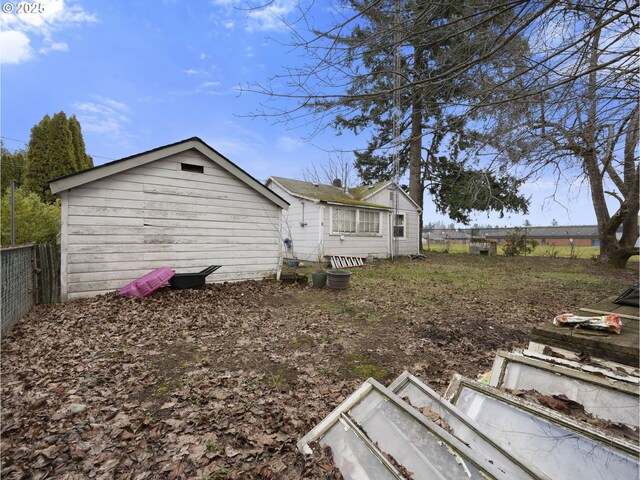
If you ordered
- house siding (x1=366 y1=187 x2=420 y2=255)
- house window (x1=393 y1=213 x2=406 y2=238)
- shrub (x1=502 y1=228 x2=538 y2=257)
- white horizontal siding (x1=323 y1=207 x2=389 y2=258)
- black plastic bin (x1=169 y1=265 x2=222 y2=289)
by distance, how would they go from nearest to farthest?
black plastic bin (x1=169 y1=265 x2=222 y2=289) < white horizontal siding (x1=323 y1=207 x2=389 y2=258) < house window (x1=393 y1=213 x2=406 y2=238) < house siding (x1=366 y1=187 x2=420 y2=255) < shrub (x1=502 y1=228 x2=538 y2=257)

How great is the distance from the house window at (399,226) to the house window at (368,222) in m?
1.39

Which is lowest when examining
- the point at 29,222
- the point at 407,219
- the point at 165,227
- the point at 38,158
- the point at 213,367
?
the point at 213,367

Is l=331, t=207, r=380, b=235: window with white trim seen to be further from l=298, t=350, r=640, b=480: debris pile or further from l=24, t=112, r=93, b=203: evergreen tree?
l=24, t=112, r=93, b=203: evergreen tree

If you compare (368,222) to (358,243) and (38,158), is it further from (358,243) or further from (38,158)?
(38,158)

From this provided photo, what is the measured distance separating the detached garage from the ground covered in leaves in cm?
89

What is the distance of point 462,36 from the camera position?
2.66m

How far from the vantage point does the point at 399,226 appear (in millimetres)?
16203

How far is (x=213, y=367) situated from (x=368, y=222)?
11.7 m

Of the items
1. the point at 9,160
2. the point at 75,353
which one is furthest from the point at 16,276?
the point at 9,160

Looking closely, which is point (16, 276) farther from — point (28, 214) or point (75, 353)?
point (28, 214)

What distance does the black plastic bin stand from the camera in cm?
655

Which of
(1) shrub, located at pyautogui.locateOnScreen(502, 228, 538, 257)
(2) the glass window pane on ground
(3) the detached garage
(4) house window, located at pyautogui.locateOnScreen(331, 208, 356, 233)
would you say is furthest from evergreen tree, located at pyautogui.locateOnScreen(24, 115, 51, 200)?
(1) shrub, located at pyautogui.locateOnScreen(502, 228, 538, 257)

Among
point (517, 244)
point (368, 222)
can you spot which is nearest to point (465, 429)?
point (368, 222)

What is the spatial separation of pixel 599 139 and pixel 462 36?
187 cm
